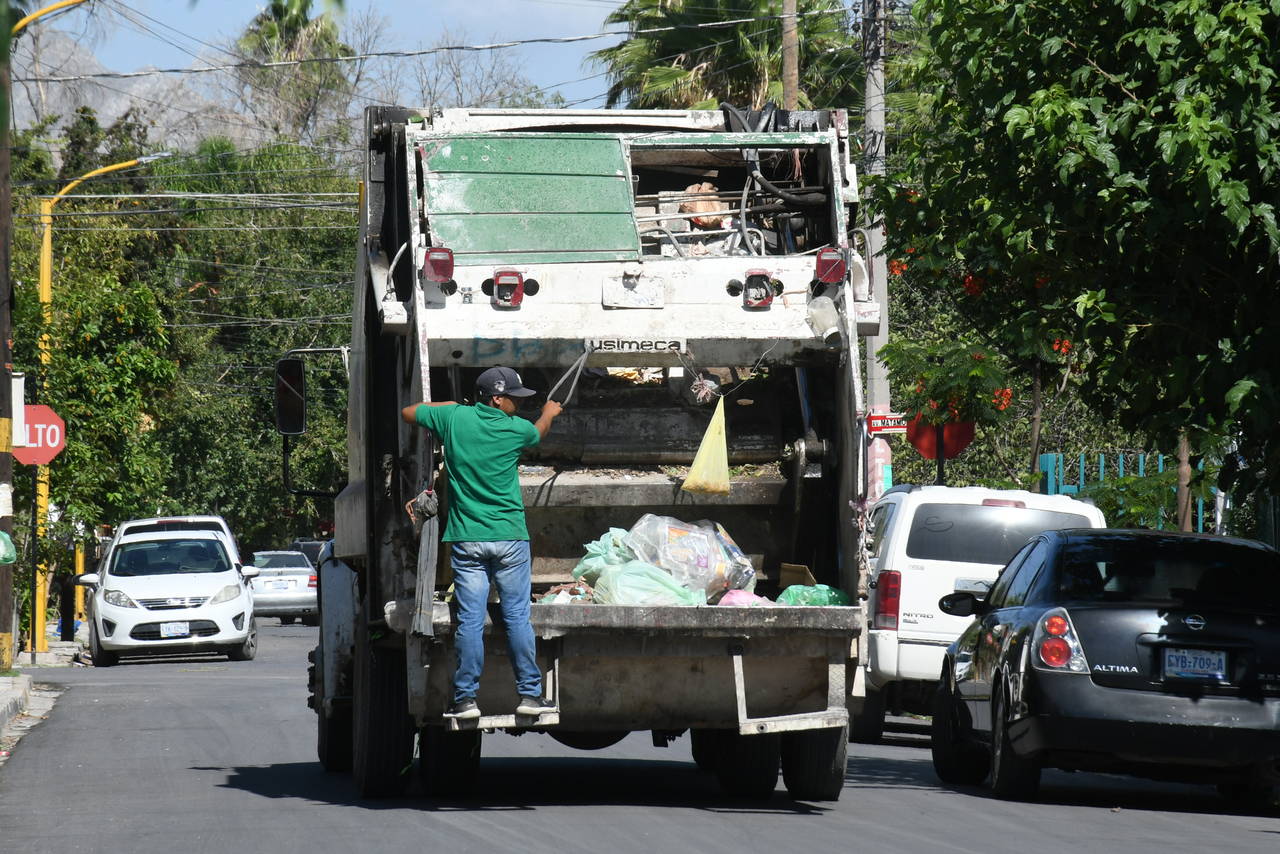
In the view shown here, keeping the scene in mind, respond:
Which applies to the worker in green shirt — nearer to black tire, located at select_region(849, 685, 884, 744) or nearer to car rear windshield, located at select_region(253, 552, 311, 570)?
black tire, located at select_region(849, 685, 884, 744)

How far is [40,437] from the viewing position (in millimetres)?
17781

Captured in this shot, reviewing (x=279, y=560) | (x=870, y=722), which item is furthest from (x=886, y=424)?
(x=279, y=560)

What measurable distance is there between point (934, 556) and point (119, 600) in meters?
12.8

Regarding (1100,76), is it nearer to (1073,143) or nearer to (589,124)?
(1073,143)

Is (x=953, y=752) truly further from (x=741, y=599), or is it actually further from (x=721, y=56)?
(x=721, y=56)

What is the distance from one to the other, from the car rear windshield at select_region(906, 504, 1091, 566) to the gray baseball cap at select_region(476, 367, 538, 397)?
5.13 m

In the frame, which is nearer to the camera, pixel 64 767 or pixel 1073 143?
pixel 1073 143

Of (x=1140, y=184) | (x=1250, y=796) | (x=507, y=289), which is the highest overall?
(x=1140, y=184)

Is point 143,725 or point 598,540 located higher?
point 598,540

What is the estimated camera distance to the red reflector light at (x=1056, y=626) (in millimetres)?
8219

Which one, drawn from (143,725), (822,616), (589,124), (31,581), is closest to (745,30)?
(31,581)

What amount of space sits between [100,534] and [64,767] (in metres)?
22.2

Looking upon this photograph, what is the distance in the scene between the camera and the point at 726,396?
844cm

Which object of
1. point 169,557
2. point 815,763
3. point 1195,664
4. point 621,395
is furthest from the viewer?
point 169,557
